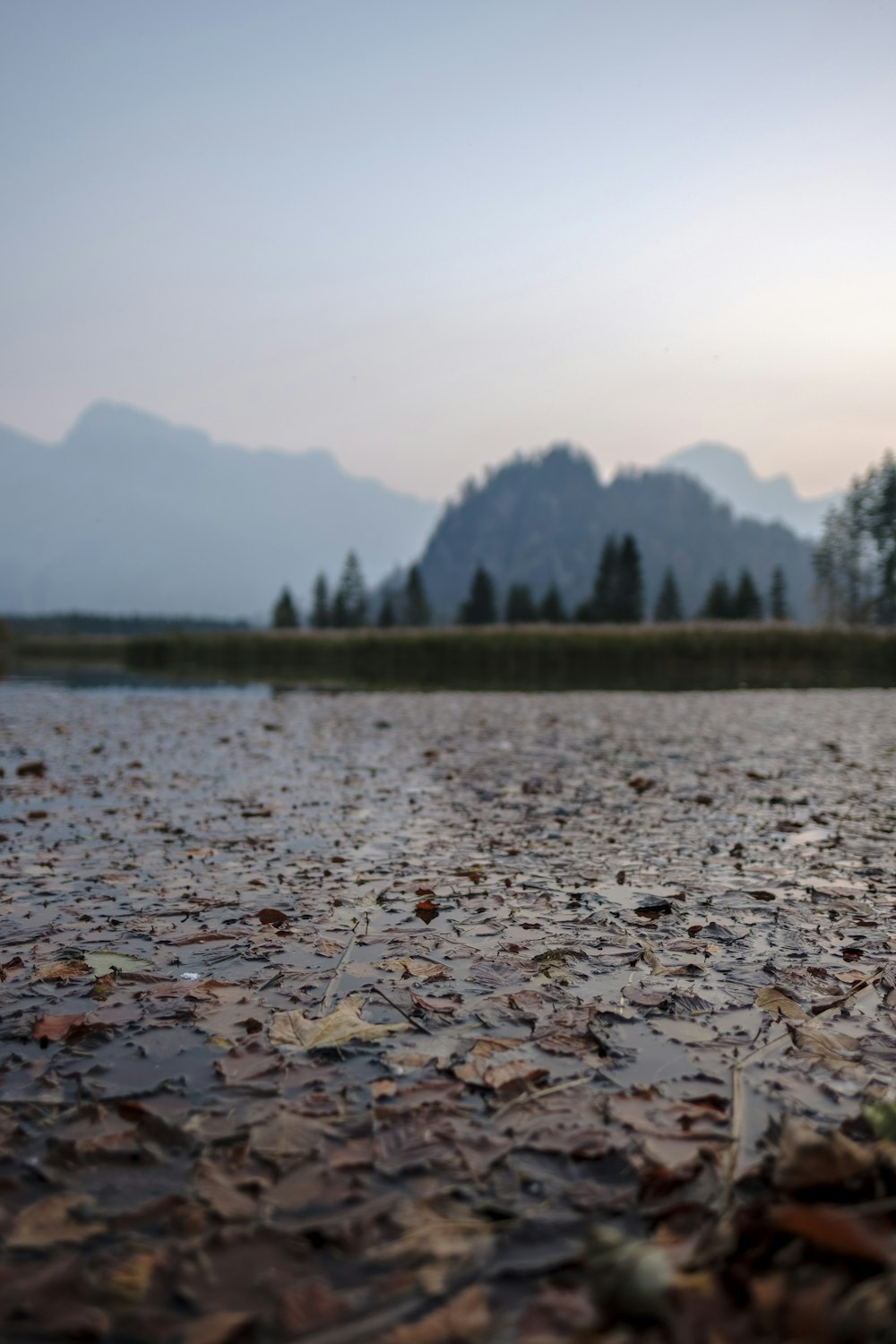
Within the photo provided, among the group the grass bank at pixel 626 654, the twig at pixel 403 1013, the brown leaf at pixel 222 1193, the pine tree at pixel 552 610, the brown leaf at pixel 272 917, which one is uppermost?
the pine tree at pixel 552 610

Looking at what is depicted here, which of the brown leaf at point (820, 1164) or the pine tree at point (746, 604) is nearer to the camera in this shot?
the brown leaf at point (820, 1164)

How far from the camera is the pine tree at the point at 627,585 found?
240 ft

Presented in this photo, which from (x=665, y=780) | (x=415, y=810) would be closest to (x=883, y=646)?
(x=665, y=780)

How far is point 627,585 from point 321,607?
34680 mm

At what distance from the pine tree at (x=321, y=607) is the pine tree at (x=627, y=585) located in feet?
105

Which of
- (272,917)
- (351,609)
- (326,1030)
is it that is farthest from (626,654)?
(351,609)

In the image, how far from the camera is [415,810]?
20.0 feet

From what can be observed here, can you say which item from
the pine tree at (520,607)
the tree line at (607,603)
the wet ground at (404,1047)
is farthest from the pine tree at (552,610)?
the wet ground at (404,1047)

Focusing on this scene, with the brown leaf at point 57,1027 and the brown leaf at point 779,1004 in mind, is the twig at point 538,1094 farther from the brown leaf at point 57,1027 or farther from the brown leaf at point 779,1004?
the brown leaf at point 57,1027

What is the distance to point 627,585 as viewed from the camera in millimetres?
74312

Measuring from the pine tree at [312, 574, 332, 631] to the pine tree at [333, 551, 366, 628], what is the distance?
2.54 metres

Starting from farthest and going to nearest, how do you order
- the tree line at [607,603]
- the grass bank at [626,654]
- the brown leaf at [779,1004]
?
the tree line at [607,603], the grass bank at [626,654], the brown leaf at [779,1004]

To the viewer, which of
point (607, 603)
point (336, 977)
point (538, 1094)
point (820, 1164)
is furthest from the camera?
point (607, 603)

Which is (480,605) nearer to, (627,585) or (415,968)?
(627,585)
